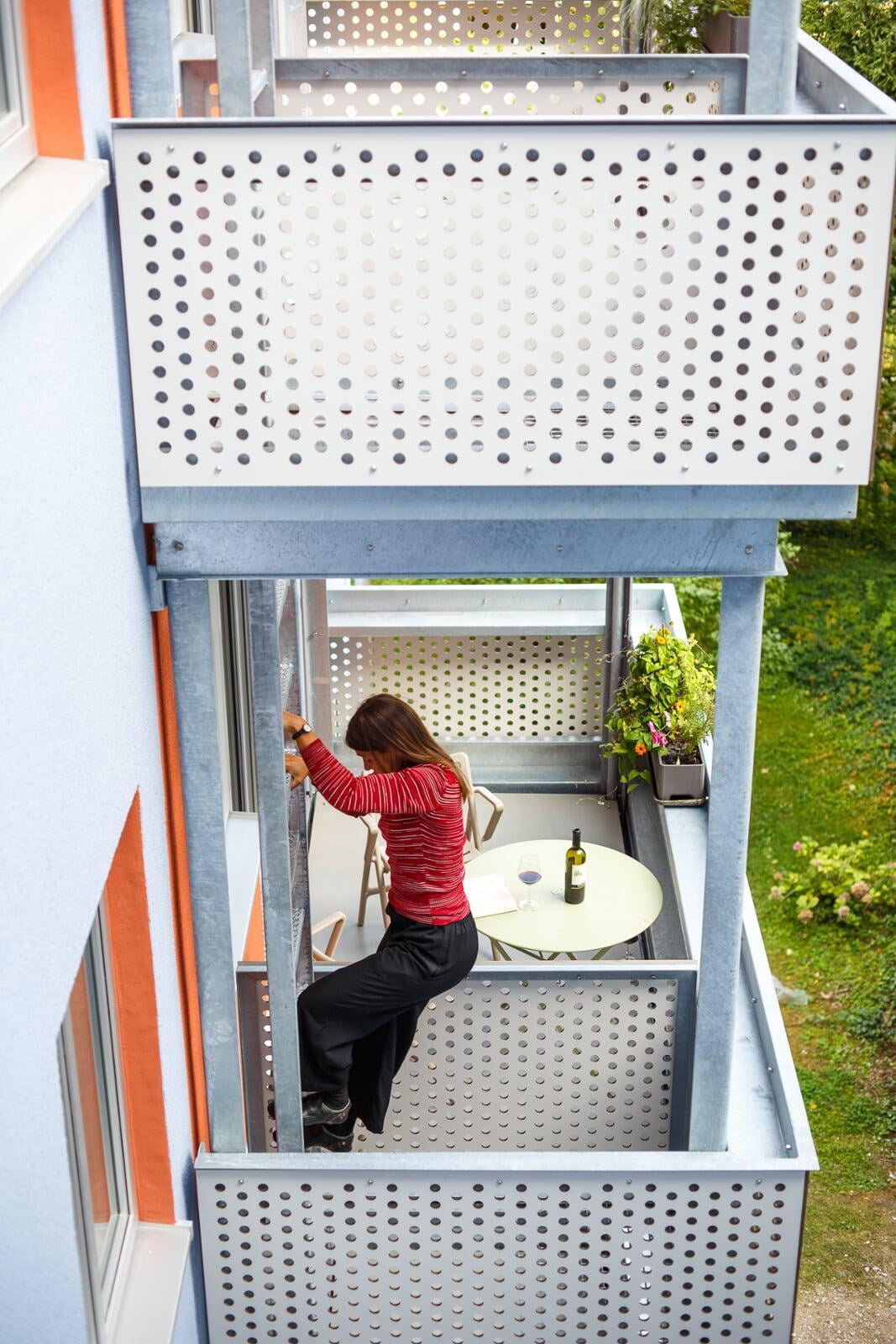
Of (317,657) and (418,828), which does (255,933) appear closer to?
(418,828)

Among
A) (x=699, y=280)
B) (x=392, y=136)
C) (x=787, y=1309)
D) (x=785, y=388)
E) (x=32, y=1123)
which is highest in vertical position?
(x=392, y=136)

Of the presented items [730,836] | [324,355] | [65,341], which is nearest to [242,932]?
[730,836]

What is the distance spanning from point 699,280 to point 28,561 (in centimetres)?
188

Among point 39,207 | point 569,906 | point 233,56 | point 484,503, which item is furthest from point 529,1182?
point 233,56

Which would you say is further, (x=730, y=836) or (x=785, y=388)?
(x=730, y=836)

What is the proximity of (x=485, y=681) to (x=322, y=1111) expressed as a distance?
4.44 meters

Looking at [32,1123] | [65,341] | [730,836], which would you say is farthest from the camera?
[730,836]

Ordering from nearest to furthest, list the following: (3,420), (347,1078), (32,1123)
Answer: (3,420)
(32,1123)
(347,1078)

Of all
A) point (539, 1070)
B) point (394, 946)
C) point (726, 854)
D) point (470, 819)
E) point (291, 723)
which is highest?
point (291, 723)

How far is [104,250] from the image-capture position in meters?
3.82

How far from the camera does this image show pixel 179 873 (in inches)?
190

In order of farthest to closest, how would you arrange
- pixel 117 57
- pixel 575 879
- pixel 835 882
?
pixel 835 882, pixel 575 879, pixel 117 57

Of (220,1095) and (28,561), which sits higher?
(28,561)

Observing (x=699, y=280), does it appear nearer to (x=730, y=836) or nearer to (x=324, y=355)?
(x=324, y=355)
